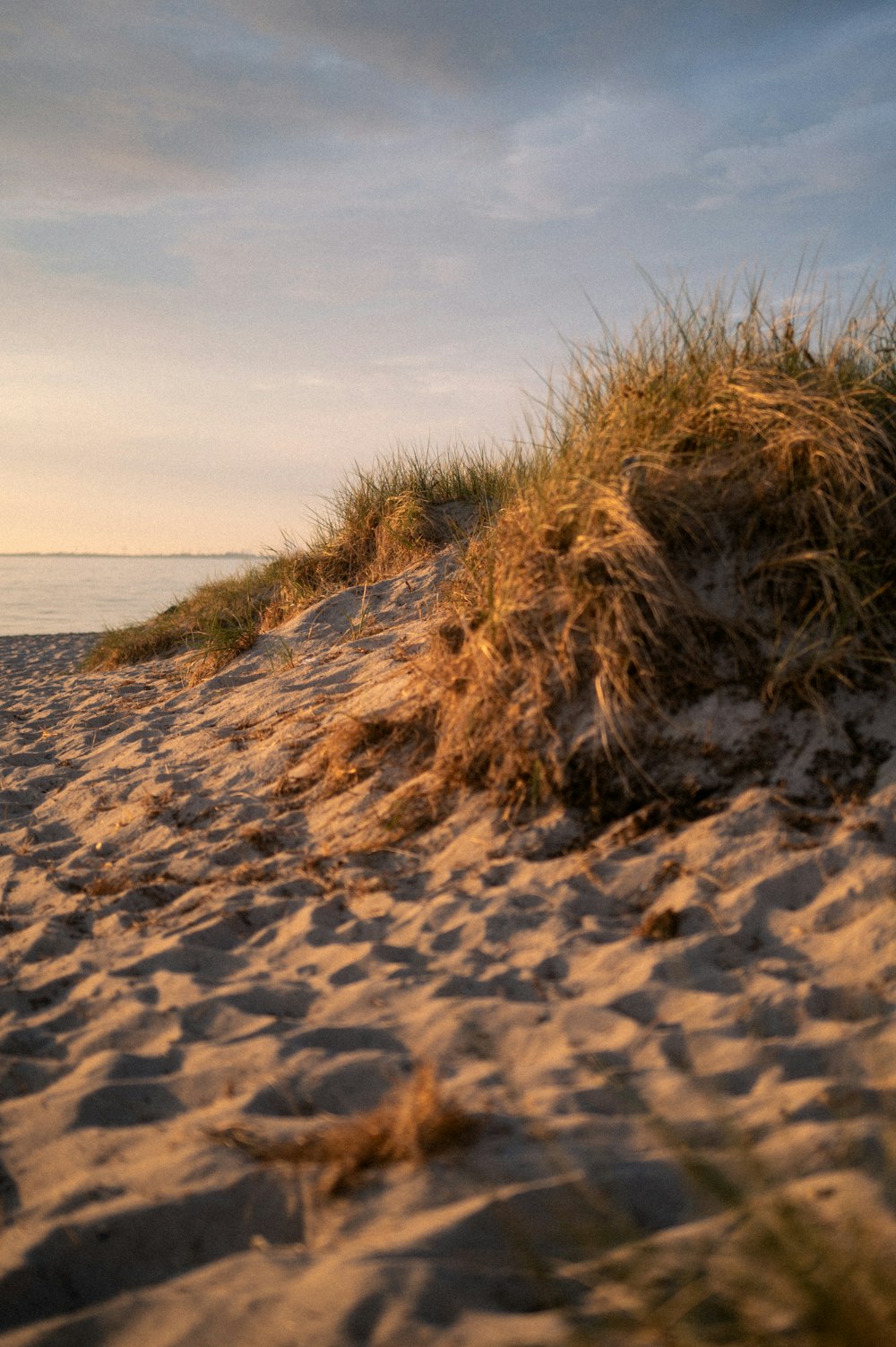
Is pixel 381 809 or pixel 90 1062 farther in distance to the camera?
pixel 381 809

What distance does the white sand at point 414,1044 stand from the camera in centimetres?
155

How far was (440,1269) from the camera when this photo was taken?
1512 millimetres

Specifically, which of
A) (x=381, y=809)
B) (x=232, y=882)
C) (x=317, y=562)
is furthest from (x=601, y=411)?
(x=317, y=562)

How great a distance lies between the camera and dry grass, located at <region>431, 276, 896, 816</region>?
326 cm

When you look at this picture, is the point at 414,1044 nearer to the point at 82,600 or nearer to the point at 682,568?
the point at 682,568

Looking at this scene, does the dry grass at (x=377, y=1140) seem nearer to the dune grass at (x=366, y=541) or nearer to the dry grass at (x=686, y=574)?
the dry grass at (x=686, y=574)

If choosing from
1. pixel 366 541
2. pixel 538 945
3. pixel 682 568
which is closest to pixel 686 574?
pixel 682 568

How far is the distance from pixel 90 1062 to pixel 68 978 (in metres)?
0.57

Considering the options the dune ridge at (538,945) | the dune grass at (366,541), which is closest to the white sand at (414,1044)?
the dune ridge at (538,945)

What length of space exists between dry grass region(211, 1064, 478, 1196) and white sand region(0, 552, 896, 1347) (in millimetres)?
35

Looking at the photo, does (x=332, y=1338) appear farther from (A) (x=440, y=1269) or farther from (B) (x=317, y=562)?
(B) (x=317, y=562)

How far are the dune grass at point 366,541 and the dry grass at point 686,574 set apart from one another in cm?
288

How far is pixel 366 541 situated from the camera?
7.75 metres

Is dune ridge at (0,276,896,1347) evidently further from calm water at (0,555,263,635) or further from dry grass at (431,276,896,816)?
calm water at (0,555,263,635)
